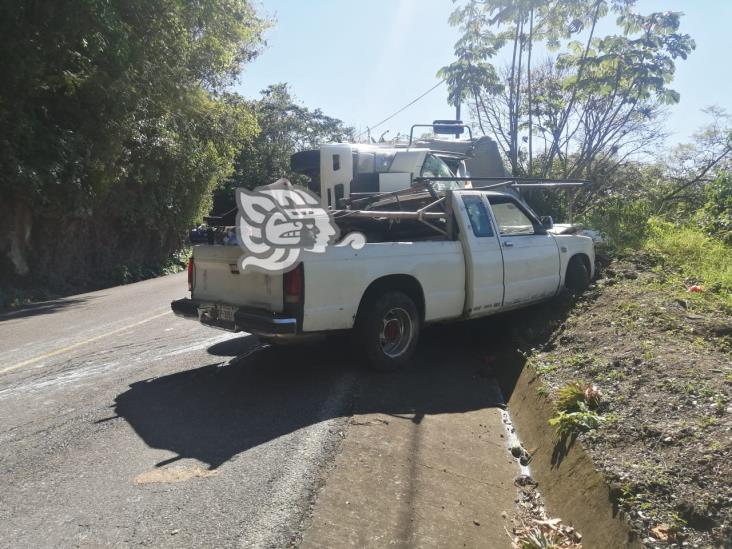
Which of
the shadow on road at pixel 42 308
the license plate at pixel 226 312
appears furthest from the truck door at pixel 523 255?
the shadow on road at pixel 42 308

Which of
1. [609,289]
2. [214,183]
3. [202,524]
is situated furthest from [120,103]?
[202,524]

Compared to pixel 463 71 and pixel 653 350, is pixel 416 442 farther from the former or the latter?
pixel 463 71

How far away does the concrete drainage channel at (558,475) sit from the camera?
2992 millimetres

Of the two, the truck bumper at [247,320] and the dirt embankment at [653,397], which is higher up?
the truck bumper at [247,320]

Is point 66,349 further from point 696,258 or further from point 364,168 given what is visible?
point 696,258

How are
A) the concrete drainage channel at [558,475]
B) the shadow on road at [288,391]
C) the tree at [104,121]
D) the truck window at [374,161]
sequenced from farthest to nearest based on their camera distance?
the tree at [104,121]
the truck window at [374,161]
the shadow on road at [288,391]
the concrete drainage channel at [558,475]

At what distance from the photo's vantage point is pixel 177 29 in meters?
13.8

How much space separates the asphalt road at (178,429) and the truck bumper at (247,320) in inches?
23.9

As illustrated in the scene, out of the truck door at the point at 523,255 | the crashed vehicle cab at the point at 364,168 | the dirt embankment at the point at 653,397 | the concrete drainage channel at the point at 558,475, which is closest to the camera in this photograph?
the dirt embankment at the point at 653,397

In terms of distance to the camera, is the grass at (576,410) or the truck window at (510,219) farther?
the truck window at (510,219)

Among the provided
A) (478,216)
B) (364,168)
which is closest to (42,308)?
(364,168)

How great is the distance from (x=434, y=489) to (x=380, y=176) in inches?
248

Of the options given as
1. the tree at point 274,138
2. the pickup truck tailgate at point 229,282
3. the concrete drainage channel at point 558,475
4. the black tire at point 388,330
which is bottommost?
the concrete drainage channel at point 558,475

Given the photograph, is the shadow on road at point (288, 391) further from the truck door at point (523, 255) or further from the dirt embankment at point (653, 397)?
the dirt embankment at point (653, 397)
